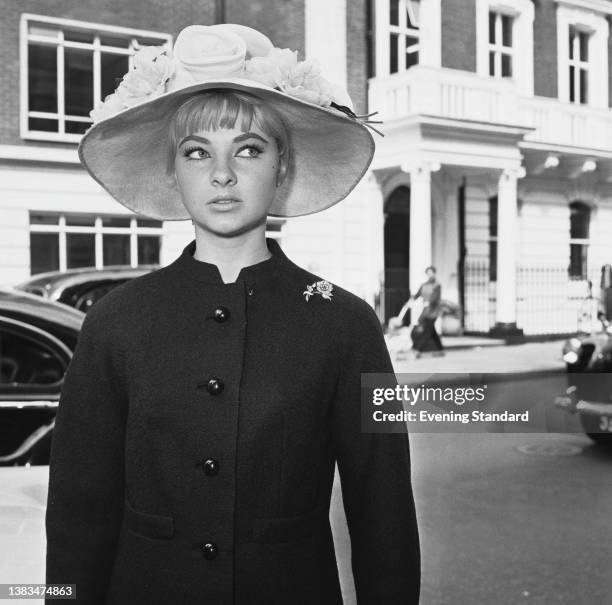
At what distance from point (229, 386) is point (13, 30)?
4.15 metres

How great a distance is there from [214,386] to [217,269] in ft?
0.60

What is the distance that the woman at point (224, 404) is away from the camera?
3.81ft

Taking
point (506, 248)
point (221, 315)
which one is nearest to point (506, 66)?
point (506, 248)

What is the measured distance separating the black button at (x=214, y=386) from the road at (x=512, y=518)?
1.83m

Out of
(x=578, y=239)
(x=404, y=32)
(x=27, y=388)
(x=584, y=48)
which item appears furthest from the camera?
(x=578, y=239)

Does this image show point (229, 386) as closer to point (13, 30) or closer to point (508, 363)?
point (508, 363)

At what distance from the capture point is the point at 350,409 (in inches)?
47.2

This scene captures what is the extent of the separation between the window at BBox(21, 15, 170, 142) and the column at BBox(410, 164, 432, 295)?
214cm

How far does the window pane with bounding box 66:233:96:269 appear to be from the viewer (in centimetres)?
474

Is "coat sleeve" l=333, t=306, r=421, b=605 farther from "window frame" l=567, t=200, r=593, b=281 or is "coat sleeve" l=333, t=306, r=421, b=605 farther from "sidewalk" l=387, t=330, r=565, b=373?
"window frame" l=567, t=200, r=593, b=281

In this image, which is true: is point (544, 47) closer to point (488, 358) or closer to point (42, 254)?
point (488, 358)

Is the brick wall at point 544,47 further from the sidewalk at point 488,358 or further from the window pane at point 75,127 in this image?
the window pane at point 75,127

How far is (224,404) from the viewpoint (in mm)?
1156

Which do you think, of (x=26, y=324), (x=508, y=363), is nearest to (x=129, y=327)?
(x=26, y=324)
